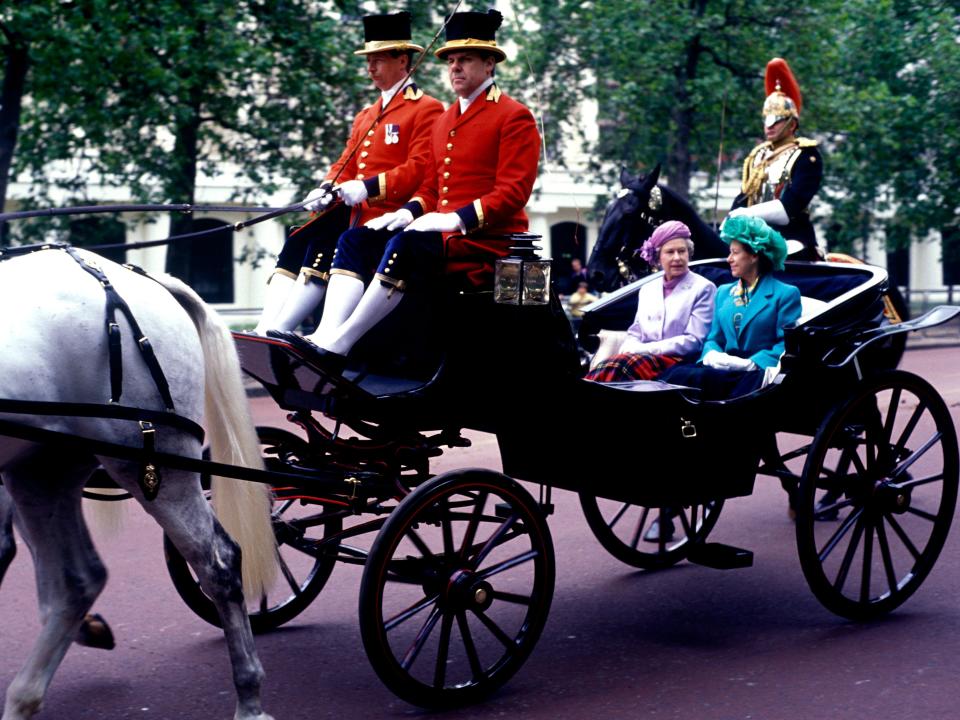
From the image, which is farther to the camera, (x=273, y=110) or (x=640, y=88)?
(x=640, y=88)

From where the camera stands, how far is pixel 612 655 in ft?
16.1

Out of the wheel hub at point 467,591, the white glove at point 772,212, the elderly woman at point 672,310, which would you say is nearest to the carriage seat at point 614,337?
the elderly woman at point 672,310

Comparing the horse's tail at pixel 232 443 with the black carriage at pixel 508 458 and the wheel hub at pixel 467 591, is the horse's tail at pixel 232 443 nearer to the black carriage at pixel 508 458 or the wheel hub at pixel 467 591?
the black carriage at pixel 508 458

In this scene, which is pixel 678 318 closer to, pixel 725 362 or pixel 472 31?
pixel 725 362

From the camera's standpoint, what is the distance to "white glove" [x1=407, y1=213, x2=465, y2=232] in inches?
191

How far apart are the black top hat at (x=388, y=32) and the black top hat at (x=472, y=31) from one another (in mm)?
354

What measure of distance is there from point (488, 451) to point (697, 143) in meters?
16.9

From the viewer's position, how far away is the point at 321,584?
534 cm

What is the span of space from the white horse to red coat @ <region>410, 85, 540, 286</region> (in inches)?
44.1

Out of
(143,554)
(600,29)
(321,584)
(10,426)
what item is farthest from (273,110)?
(10,426)

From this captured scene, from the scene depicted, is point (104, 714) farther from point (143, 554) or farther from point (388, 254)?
point (143, 554)

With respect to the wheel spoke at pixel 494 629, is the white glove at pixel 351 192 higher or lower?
higher

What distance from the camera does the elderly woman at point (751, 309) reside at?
5.54m

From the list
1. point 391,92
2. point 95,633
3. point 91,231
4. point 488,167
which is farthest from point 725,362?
point 91,231
